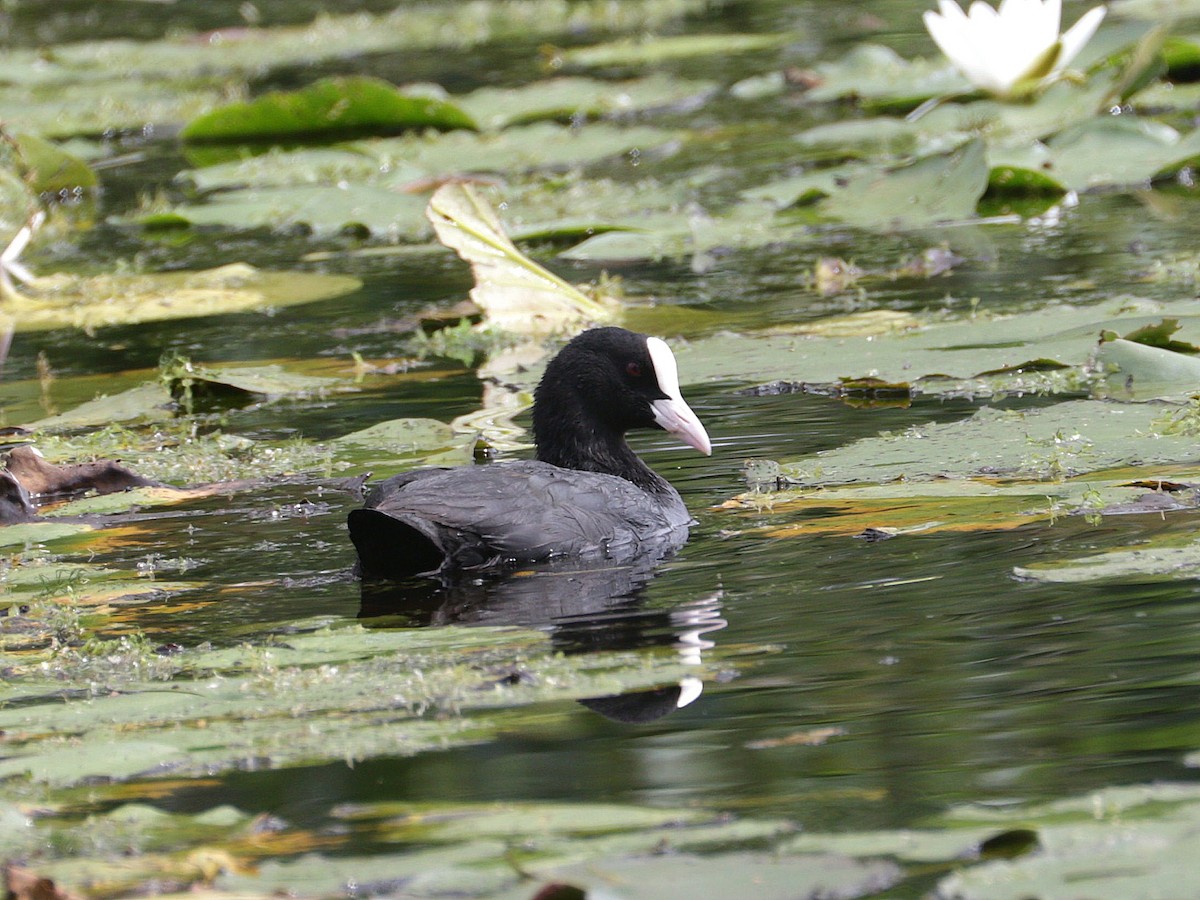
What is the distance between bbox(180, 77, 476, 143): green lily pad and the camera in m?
11.1

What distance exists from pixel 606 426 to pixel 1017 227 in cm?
405

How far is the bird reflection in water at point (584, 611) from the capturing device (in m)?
3.32

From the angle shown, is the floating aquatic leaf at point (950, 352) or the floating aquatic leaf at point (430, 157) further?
the floating aquatic leaf at point (430, 157)

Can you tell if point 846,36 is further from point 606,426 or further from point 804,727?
point 804,727

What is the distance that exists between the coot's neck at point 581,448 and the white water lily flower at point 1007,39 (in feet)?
12.8

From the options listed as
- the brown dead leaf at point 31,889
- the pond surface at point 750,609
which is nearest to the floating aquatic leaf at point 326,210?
the pond surface at point 750,609

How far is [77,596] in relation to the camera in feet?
13.7

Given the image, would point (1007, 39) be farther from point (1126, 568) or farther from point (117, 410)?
point (1126, 568)

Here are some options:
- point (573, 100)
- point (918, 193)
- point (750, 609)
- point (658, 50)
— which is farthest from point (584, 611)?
point (658, 50)

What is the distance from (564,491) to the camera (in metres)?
4.70

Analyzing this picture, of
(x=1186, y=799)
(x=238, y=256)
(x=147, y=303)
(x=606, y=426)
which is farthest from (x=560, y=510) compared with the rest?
(x=238, y=256)

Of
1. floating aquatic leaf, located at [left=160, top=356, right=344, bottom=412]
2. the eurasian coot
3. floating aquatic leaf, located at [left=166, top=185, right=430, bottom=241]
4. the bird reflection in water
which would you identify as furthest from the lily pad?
floating aquatic leaf, located at [left=166, top=185, right=430, bottom=241]

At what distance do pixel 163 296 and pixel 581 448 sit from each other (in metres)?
3.47

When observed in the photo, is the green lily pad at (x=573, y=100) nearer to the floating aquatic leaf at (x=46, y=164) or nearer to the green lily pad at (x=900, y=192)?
the green lily pad at (x=900, y=192)
